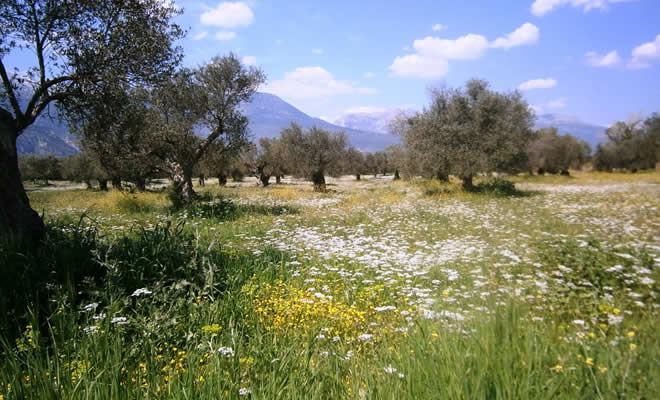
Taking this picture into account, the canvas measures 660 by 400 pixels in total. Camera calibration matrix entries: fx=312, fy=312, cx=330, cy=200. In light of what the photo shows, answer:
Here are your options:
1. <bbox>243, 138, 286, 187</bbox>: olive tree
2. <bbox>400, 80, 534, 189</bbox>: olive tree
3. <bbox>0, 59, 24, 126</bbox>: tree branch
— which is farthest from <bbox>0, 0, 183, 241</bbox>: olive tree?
<bbox>243, 138, 286, 187</bbox>: olive tree

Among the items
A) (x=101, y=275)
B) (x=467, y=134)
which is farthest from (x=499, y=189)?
(x=101, y=275)

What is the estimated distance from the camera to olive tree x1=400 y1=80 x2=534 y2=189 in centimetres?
2478

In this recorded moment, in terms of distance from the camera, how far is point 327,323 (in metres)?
3.79

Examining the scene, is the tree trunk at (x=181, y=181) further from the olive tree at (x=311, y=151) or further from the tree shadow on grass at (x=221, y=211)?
the olive tree at (x=311, y=151)

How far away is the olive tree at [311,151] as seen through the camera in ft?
144

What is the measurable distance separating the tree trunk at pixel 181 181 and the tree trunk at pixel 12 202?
468 inches

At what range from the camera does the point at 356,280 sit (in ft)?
18.9

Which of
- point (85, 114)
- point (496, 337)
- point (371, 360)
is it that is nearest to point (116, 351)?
point (371, 360)

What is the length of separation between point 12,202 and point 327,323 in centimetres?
761

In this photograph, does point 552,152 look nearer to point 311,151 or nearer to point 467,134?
point 467,134

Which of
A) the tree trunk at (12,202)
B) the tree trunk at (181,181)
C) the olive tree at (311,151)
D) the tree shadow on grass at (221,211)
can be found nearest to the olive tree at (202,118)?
the tree trunk at (181,181)

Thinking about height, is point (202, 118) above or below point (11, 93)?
above

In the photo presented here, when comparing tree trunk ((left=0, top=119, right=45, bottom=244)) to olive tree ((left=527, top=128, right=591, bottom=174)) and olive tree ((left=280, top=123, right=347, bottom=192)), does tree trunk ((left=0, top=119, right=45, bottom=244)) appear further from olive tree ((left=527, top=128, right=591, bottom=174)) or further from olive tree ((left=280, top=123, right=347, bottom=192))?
olive tree ((left=527, top=128, right=591, bottom=174))

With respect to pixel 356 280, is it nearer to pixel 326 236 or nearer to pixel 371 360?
pixel 371 360
